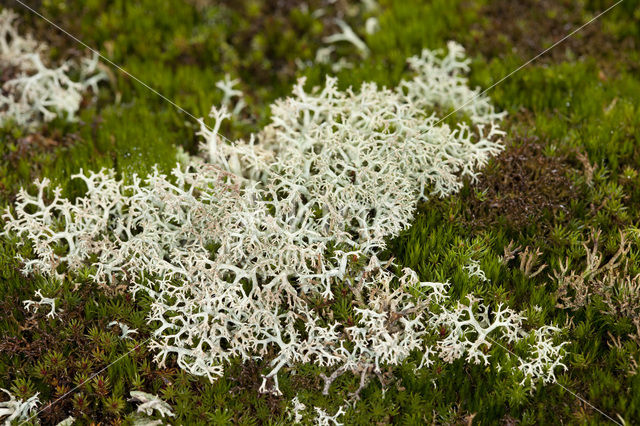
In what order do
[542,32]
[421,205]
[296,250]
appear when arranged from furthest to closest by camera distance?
[542,32]
[421,205]
[296,250]

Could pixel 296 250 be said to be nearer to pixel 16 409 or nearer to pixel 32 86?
pixel 16 409

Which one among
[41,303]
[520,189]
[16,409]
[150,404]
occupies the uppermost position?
[520,189]

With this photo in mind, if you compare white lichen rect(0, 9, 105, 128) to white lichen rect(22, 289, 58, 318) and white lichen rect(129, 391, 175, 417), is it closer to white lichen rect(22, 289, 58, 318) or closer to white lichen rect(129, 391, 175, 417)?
white lichen rect(22, 289, 58, 318)

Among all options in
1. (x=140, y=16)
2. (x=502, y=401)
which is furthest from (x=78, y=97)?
(x=502, y=401)

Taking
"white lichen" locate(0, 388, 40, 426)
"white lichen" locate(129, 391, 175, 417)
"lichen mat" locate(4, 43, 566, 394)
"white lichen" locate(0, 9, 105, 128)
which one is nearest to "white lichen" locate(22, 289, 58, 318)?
"lichen mat" locate(4, 43, 566, 394)

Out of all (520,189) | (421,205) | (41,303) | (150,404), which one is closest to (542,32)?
(520,189)

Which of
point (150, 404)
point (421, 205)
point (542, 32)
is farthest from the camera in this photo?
point (542, 32)

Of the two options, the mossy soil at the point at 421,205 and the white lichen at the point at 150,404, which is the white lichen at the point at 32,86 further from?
the white lichen at the point at 150,404

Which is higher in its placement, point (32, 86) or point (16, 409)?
point (32, 86)

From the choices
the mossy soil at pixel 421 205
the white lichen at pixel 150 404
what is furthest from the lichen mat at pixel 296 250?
the white lichen at pixel 150 404
